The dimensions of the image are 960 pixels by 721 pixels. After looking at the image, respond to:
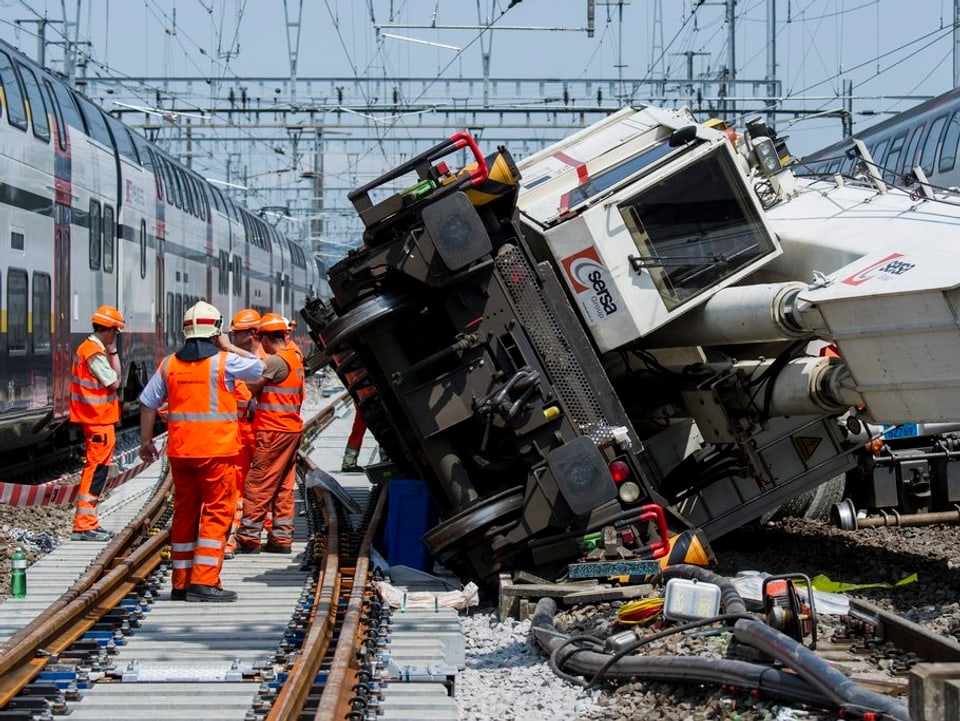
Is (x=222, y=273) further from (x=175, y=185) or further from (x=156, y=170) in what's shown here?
(x=156, y=170)

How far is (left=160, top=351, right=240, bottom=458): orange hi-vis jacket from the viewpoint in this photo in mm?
8820

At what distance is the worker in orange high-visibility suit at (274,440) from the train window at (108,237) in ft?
25.9

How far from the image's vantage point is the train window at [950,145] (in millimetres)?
19309

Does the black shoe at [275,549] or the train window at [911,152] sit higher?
the train window at [911,152]

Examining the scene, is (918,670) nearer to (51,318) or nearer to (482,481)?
(482,481)

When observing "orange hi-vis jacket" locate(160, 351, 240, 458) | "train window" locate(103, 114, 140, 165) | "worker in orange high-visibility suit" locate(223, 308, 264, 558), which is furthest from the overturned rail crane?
"train window" locate(103, 114, 140, 165)

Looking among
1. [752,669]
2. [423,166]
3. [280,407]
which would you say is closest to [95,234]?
[280,407]

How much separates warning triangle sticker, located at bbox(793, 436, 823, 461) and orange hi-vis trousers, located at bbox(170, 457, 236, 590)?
390cm

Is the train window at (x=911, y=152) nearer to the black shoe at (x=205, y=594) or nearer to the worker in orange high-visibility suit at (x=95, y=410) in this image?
the worker in orange high-visibility suit at (x=95, y=410)

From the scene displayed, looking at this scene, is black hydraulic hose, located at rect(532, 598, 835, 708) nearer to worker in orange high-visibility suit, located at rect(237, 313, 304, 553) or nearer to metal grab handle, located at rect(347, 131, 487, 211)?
metal grab handle, located at rect(347, 131, 487, 211)

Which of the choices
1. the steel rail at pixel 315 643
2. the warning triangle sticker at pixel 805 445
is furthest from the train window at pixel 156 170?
the warning triangle sticker at pixel 805 445

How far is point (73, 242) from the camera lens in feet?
53.9

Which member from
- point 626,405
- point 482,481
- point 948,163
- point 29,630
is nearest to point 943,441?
point 626,405

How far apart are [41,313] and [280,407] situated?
536 centimetres
